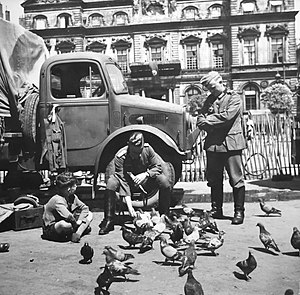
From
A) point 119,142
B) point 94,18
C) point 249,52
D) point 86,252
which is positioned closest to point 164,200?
point 119,142

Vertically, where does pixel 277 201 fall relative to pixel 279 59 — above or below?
below

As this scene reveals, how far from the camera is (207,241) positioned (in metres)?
5.23

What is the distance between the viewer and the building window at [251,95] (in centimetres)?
3643

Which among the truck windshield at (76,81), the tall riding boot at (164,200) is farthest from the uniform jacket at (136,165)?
the truck windshield at (76,81)

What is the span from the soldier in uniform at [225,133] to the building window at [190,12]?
19.7m

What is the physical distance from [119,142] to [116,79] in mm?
1102

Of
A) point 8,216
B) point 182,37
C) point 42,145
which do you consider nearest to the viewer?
point 8,216

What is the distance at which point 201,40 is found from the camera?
33156mm

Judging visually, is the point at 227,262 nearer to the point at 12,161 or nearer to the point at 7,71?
the point at 12,161

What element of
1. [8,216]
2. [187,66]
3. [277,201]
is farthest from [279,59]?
[8,216]

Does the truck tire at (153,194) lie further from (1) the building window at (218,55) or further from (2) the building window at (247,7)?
(1) the building window at (218,55)

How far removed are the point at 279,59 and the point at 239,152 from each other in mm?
30619

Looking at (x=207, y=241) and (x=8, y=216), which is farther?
(x=8, y=216)

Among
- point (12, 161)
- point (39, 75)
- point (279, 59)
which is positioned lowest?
point (12, 161)
